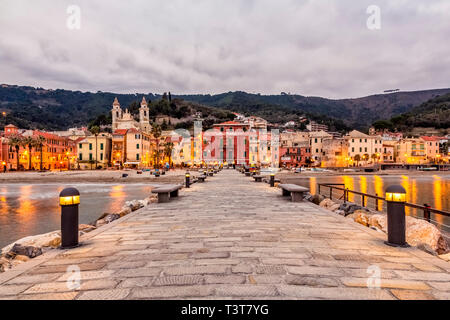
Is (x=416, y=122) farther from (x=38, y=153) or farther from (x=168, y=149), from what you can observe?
(x=38, y=153)

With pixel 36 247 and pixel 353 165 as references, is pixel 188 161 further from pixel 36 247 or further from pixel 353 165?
pixel 36 247

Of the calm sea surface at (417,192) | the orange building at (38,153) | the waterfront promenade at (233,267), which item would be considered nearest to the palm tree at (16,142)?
the orange building at (38,153)

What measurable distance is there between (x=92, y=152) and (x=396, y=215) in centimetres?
7851

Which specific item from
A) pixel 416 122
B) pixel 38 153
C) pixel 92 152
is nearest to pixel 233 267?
pixel 92 152

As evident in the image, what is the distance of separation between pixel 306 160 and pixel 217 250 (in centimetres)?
8479

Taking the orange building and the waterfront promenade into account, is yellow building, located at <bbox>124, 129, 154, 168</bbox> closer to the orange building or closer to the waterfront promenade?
the orange building

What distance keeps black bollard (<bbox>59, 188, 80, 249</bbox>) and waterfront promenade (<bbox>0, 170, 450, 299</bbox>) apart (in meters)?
0.30

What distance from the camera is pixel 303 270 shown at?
3.85m

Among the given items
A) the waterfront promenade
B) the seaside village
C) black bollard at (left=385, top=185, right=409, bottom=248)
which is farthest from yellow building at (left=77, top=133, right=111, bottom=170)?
black bollard at (left=385, top=185, right=409, bottom=248)

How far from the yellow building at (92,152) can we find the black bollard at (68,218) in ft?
243

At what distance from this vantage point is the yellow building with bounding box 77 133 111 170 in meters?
73.3
